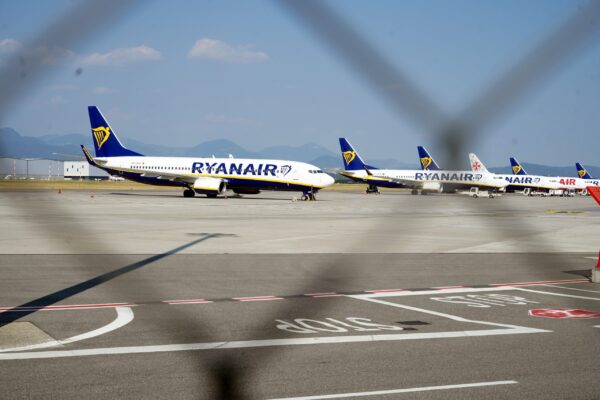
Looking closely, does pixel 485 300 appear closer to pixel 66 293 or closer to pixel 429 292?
pixel 429 292

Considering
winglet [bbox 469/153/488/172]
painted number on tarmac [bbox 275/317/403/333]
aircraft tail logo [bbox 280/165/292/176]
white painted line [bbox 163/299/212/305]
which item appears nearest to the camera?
winglet [bbox 469/153/488/172]

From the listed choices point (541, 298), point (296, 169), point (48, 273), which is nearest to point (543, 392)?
point (541, 298)

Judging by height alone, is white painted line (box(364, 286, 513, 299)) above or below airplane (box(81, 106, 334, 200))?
below

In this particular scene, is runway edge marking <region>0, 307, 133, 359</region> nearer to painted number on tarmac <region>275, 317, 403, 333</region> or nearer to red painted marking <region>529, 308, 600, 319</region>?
painted number on tarmac <region>275, 317, 403, 333</region>

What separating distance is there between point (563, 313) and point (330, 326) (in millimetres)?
4487

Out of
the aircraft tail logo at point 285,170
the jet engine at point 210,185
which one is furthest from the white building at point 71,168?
the jet engine at point 210,185

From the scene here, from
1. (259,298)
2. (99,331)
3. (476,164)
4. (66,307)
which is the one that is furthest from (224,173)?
(476,164)

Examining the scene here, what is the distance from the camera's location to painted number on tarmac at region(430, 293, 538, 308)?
14.4 metres

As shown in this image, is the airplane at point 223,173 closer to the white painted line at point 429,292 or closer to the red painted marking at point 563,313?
the white painted line at point 429,292

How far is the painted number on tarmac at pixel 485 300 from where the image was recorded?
47.3 feet

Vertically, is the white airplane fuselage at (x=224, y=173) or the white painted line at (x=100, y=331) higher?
the white airplane fuselage at (x=224, y=173)

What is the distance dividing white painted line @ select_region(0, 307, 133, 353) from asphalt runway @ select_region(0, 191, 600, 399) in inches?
1.2

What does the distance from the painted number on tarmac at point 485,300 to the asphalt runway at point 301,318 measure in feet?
0.13

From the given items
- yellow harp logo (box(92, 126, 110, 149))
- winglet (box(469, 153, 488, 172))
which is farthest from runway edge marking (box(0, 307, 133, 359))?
winglet (box(469, 153, 488, 172))
